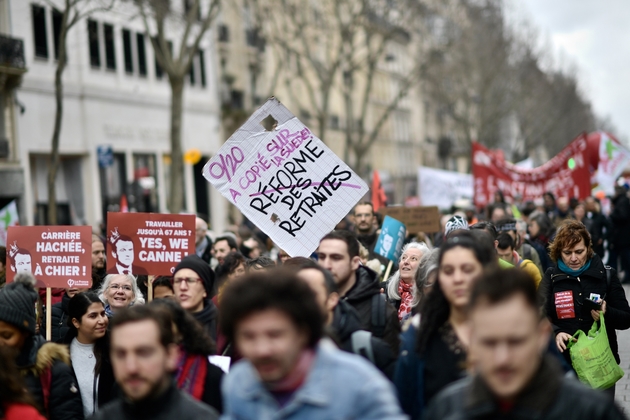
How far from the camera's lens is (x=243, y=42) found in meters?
46.4

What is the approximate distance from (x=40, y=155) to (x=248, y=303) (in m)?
28.5

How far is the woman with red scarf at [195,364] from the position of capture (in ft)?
16.4

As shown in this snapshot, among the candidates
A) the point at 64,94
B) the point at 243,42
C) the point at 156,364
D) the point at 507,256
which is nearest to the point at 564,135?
the point at 243,42

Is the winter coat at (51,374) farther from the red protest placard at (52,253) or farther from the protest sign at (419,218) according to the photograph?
the protest sign at (419,218)

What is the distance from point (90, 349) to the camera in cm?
662

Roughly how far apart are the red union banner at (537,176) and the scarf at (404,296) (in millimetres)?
12420

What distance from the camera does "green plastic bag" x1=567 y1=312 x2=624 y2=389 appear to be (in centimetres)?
712

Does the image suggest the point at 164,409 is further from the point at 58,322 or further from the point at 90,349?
the point at 58,322

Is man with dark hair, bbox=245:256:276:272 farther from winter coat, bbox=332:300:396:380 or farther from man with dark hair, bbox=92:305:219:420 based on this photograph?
man with dark hair, bbox=92:305:219:420

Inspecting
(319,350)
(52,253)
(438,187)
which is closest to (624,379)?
(52,253)

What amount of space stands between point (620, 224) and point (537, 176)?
2.42 meters

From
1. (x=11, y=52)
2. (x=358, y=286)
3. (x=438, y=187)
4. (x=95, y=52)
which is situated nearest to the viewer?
(x=358, y=286)

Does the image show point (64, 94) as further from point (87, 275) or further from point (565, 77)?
point (565, 77)

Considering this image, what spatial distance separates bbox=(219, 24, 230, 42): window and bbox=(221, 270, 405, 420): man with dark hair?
41178mm
